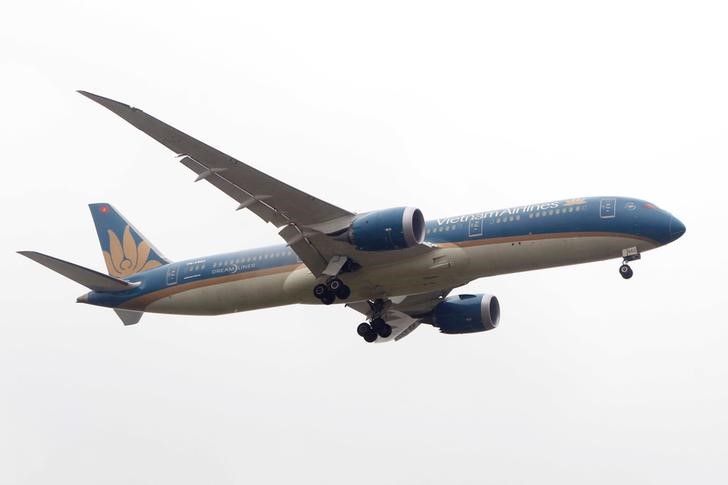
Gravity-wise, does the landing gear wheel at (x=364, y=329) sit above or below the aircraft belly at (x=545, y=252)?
below

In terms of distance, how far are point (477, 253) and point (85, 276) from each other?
1609 centimetres

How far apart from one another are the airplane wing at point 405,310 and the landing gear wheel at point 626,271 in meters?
9.46

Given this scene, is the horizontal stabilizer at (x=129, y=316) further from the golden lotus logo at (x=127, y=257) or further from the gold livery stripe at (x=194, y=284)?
the golden lotus logo at (x=127, y=257)

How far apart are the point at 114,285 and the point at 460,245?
15041mm

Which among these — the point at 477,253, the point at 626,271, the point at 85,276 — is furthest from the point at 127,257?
the point at 626,271

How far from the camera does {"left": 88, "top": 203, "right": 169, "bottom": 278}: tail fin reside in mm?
50062

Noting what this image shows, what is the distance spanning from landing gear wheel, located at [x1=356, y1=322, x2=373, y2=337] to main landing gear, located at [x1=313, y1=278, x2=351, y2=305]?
457 centimetres

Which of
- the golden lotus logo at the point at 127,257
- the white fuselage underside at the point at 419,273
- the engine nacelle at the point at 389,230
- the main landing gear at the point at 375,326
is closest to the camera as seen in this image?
the engine nacelle at the point at 389,230

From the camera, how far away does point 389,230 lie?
130 ft

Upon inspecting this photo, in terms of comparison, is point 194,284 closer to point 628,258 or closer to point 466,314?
point 466,314

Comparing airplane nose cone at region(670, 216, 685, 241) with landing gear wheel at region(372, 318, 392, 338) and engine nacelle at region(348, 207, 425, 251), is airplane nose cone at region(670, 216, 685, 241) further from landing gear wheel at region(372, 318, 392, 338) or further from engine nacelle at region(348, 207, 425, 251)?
landing gear wheel at region(372, 318, 392, 338)

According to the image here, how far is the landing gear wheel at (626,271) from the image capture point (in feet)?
130

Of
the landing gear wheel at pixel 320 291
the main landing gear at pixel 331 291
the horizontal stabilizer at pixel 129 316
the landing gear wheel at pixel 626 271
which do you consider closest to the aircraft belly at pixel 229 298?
the horizontal stabilizer at pixel 129 316

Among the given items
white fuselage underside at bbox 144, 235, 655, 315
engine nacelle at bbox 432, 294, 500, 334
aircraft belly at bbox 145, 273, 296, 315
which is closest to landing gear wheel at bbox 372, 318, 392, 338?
engine nacelle at bbox 432, 294, 500, 334
